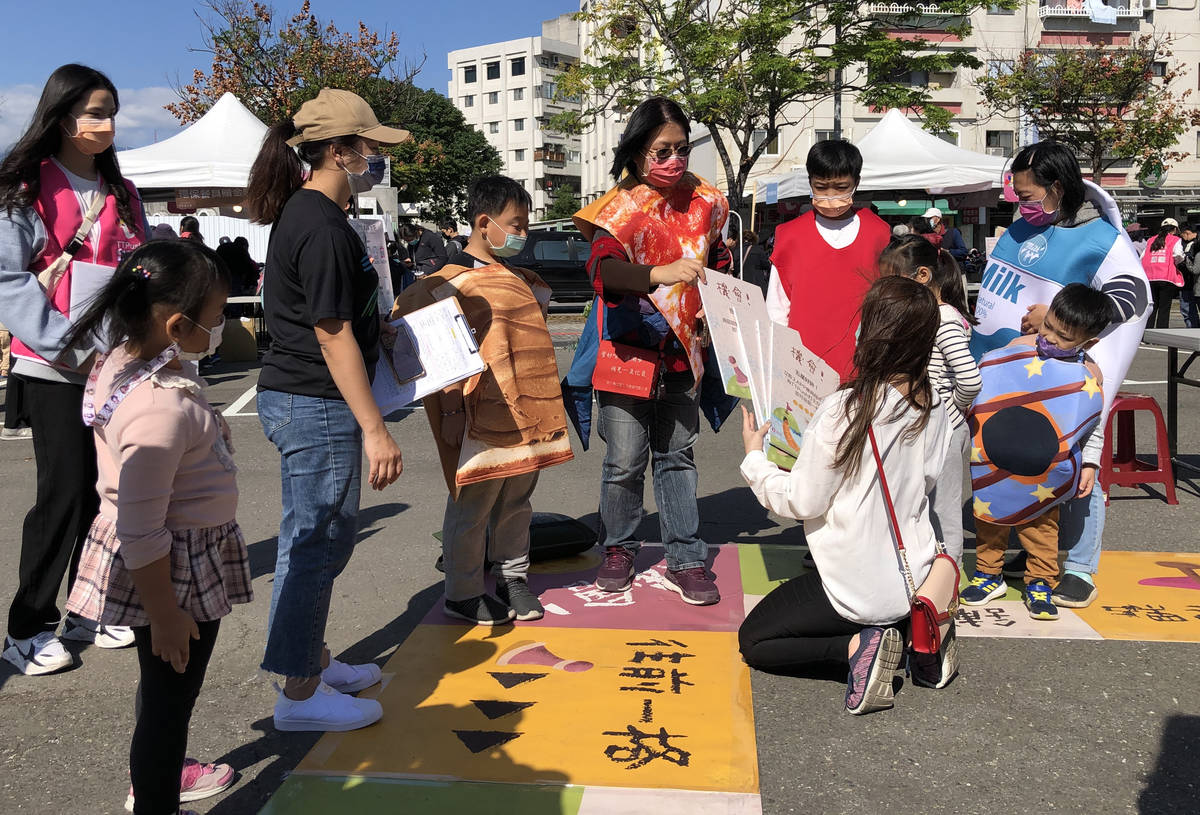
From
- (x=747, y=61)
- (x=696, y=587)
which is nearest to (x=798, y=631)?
(x=696, y=587)

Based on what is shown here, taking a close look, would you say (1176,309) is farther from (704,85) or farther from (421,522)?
(421,522)

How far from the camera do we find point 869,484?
3346mm

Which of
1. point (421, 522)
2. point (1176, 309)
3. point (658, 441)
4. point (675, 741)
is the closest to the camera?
point (675, 741)

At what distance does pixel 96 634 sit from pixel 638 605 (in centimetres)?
214

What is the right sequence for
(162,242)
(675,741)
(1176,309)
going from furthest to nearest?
(1176,309) < (675,741) < (162,242)

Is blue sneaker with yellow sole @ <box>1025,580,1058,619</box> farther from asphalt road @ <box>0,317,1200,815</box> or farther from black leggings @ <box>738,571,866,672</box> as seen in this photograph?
black leggings @ <box>738,571,866,672</box>

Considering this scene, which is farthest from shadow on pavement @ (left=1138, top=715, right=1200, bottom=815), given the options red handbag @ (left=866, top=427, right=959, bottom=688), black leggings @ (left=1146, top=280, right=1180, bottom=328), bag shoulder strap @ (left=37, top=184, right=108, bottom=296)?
black leggings @ (left=1146, top=280, right=1180, bottom=328)

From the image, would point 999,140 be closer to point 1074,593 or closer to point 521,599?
point 1074,593

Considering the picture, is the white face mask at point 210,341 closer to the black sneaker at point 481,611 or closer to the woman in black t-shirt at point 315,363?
the woman in black t-shirt at point 315,363

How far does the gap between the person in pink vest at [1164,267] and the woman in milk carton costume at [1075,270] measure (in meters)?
12.7

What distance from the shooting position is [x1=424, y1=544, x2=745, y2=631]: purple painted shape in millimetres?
4113

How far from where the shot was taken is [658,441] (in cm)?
436

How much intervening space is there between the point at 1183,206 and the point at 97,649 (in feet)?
153

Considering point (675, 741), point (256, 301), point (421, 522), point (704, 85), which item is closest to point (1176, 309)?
point (704, 85)
